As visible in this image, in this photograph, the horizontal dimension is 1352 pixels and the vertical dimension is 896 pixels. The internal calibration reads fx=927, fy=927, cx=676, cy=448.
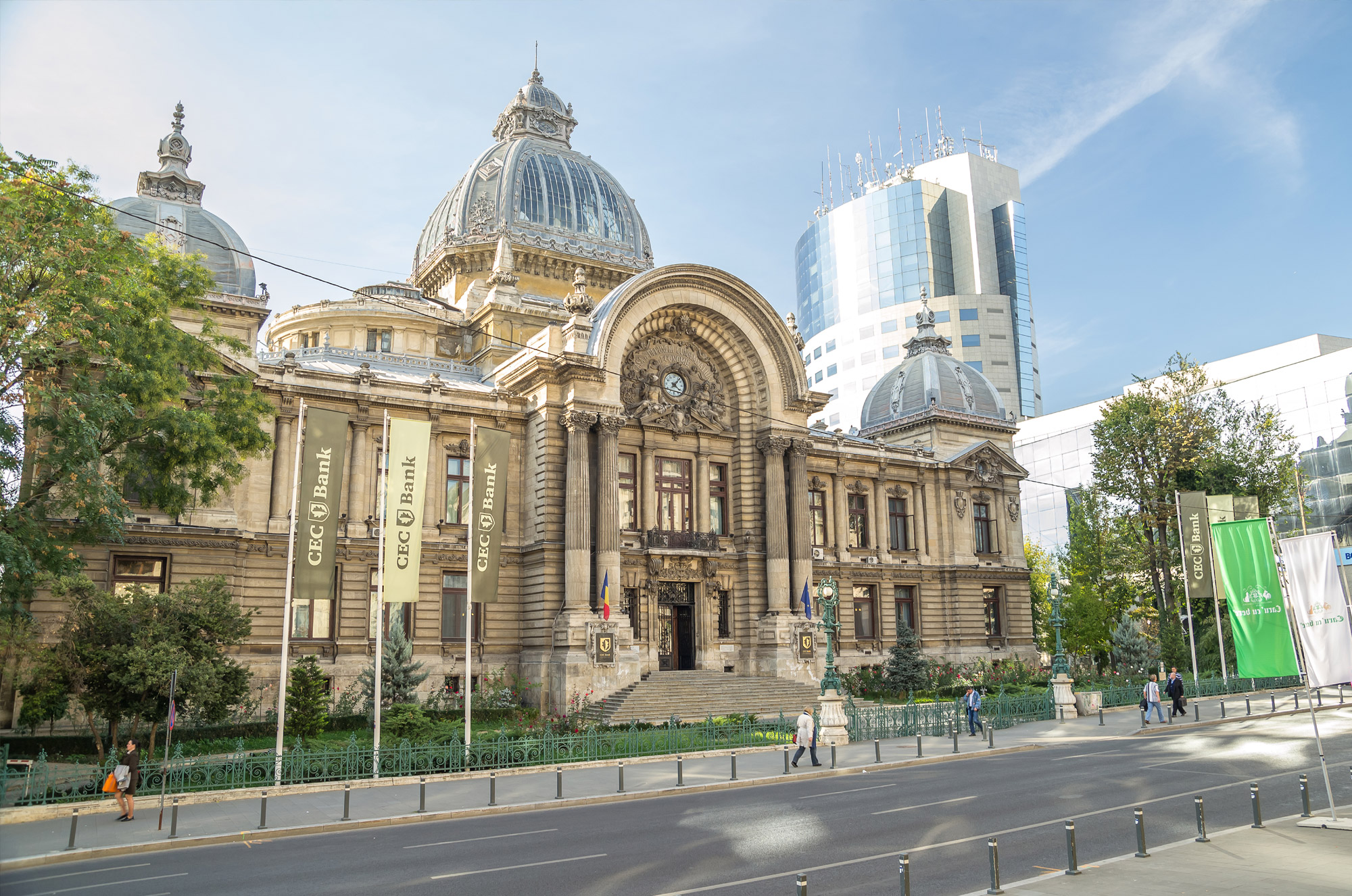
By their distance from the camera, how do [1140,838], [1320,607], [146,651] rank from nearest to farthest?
[1140,838] < [1320,607] < [146,651]

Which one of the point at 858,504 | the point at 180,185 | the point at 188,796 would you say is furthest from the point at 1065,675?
the point at 180,185

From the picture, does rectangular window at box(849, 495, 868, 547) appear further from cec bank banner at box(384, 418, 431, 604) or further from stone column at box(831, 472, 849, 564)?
cec bank banner at box(384, 418, 431, 604)

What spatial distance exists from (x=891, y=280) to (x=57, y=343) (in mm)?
112836

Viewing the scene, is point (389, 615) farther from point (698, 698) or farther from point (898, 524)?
point (898, 524)

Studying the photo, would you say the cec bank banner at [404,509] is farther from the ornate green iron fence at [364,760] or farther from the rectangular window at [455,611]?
the rectangular window at [455,611]

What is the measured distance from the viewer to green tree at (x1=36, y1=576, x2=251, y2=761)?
73.9 feet

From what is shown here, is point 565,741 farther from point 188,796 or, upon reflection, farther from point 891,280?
point 891,280

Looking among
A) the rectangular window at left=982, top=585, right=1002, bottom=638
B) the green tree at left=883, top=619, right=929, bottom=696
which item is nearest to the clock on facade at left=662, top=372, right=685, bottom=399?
the green tree at left=883, top=619, right=929, bottom=696

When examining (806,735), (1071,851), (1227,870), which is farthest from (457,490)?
(1227,870)

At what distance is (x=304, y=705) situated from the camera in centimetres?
2864

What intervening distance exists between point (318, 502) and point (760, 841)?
1531 cm

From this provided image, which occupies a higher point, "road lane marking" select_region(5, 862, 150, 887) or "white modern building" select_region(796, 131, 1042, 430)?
"white modern building" select_region(796, 131, 1042, 430)

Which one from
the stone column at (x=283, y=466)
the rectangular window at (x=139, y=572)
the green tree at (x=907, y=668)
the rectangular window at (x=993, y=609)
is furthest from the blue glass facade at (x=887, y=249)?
the rectangular window at (x=139, y=572)

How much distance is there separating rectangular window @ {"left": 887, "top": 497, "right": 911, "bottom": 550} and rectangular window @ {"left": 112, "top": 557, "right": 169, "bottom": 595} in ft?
120
